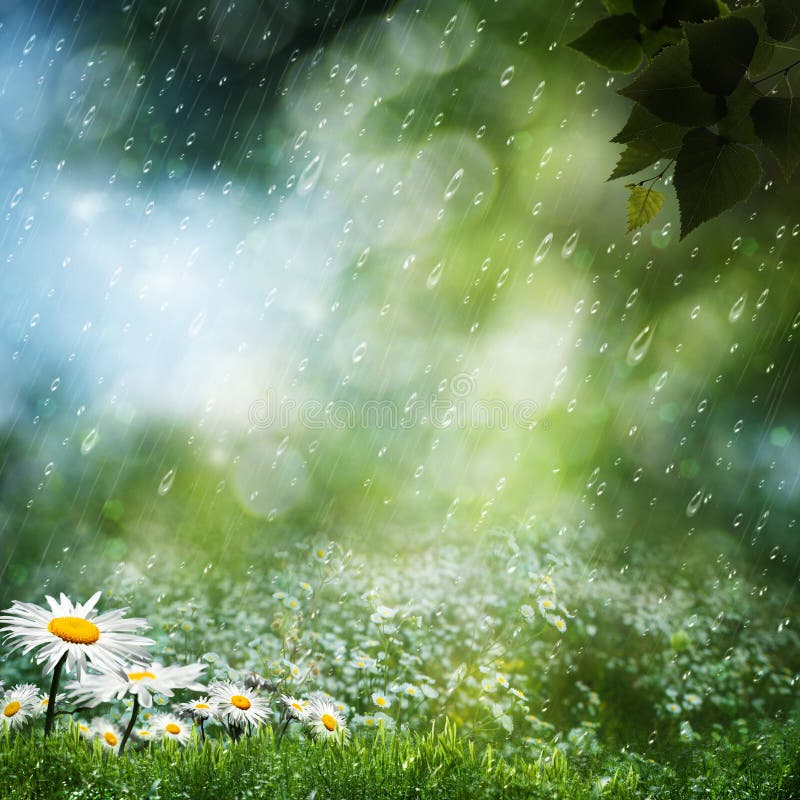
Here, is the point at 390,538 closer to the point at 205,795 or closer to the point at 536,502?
the point at 536,502

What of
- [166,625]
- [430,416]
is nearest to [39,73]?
[430,416]

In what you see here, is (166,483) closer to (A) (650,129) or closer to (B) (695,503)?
(B) (695,503)

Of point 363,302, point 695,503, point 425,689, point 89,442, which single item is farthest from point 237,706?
point 695,503

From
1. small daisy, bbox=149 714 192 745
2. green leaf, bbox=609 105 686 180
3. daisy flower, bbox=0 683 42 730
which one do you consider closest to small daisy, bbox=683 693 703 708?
small daisy, bbox=149 714 192 745

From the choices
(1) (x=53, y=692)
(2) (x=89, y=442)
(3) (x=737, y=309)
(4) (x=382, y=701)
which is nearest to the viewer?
(1) (x=53, y=692)

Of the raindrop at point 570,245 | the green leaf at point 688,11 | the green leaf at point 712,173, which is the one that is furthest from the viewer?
→ the raindrop at point 570,245

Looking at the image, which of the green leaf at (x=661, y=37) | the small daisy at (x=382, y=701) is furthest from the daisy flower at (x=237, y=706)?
the green leaf at (x=661, y=37)

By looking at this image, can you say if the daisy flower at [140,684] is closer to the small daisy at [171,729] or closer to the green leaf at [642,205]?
the small daisy at [171,729]
